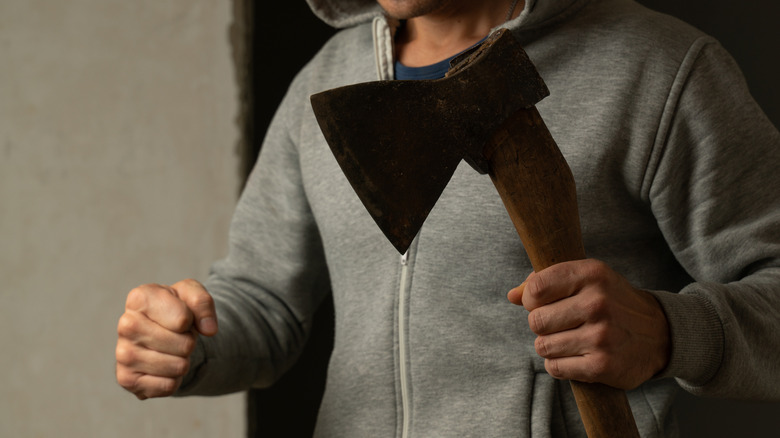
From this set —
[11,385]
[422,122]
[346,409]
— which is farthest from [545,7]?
[11,385]

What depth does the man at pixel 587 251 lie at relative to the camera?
2.97ft

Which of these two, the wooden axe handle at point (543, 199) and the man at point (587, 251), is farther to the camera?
the man at point (587, 251)

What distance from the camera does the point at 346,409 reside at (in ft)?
3.66

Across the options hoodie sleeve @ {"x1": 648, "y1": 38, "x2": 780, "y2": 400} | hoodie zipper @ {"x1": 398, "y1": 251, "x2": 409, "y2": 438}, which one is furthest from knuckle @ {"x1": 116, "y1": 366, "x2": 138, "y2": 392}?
hoodie sleeve @ {"x1": 648, "y1": 38, "x2": 780, "y2": 400}

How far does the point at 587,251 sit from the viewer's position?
0.97 meters

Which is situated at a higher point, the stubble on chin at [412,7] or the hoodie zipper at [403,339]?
the stubble on chin at [412,7]

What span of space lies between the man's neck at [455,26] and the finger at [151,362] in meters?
0.54

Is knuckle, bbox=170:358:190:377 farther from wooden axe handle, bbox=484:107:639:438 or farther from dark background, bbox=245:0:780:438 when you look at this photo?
dark background, bbox=245:0:780:438

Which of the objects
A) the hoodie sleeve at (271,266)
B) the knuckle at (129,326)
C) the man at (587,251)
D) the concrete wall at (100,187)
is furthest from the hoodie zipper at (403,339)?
the concrete wall at (100,187)

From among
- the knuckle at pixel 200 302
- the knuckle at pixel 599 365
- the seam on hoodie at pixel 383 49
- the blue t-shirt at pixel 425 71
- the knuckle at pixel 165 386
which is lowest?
the knuckle at pixel 165 386

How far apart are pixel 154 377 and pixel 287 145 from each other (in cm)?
44

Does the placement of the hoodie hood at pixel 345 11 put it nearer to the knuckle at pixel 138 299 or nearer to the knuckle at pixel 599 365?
the knuckle at pixel 138 299

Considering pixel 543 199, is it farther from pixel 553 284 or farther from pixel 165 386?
pixel 165 386

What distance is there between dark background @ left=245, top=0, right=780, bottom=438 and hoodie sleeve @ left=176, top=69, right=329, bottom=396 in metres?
0.34
